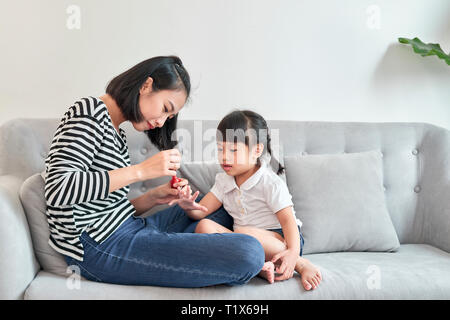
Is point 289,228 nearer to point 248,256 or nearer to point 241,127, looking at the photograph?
point 248,256

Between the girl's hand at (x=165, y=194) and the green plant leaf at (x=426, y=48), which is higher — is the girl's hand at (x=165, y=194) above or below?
below

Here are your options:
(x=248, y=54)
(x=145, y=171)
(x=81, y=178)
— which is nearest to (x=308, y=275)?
(x=145, y=171)

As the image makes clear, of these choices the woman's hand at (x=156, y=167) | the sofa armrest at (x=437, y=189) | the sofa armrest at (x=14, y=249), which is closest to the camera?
the sofa armrest at (x=14, y=249)

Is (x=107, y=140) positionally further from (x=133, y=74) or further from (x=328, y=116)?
(x=328, y=116)

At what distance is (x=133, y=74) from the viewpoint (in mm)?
1296

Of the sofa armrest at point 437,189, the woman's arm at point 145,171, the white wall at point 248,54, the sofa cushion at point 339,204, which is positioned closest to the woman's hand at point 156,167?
the woman's arm at point 145,171

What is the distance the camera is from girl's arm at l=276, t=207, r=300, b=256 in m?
1.33

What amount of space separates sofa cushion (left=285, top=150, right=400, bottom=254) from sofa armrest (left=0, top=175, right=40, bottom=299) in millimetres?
962

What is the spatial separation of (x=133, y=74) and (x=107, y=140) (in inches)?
8.8

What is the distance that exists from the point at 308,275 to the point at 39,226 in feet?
2.66

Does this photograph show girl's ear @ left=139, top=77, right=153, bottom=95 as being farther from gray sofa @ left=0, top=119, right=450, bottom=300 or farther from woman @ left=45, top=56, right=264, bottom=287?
gray sofa @ left=0, top=119, right=450, bottom=300

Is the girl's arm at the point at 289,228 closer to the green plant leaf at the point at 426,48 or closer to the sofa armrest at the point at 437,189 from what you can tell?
the sofa armrest at the point at 437,189

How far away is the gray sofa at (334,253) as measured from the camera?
3.78ft
